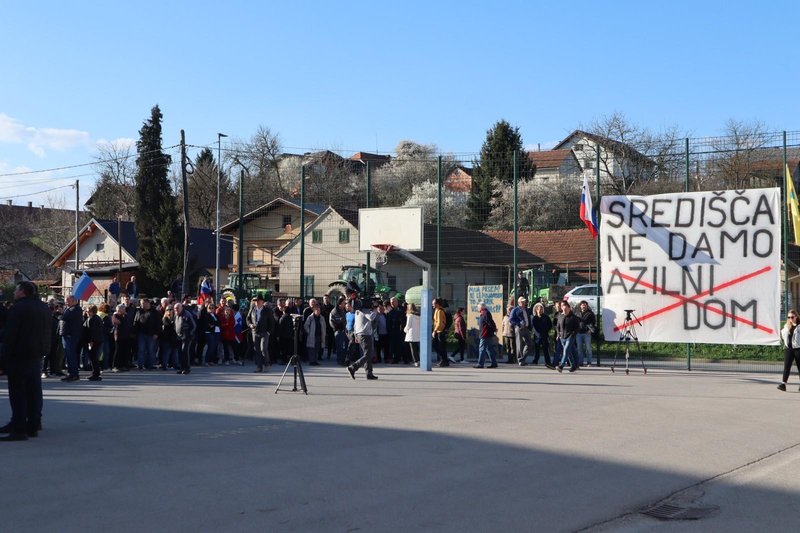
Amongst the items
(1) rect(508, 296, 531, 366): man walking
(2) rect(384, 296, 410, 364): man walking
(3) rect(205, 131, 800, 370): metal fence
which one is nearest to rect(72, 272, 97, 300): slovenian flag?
(3) rect(205, 131, 800, 370): metal fence

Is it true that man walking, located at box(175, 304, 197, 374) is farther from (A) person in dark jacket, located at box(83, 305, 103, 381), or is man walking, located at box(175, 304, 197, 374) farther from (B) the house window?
(B) the house window

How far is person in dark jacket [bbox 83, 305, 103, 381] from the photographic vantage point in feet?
62.8

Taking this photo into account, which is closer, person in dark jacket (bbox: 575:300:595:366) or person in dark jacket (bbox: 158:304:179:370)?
person in dark jacket (bbox: 158:304:179:370)

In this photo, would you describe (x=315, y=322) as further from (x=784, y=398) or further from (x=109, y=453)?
(x=109, y=453)

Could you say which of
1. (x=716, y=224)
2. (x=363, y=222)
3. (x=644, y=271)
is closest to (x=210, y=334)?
(x=363, y=222)

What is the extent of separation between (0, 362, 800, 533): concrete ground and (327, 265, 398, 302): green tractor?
50.2ft

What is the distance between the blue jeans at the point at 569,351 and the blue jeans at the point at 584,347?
0.52 meters

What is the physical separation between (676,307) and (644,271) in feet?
3.77

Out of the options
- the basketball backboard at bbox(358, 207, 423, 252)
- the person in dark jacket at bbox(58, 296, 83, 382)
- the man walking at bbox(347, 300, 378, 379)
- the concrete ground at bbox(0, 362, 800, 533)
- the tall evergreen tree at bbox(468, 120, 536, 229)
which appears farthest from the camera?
the tall evergreen tree at bbox(468, 120, 536, 229)

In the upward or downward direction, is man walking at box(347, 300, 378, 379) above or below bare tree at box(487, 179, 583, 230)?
below

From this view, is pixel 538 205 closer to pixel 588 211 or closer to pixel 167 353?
pixel 588 211

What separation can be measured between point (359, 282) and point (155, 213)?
31.1 m

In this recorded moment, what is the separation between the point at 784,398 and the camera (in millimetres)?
16922

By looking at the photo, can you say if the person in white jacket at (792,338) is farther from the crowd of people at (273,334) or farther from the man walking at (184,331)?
the man walking at (184,331)
